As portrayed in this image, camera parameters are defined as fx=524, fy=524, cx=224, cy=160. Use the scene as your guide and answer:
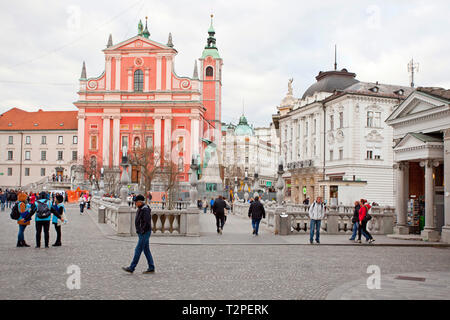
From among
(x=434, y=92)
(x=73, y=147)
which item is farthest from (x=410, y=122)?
(x=73, y=147)

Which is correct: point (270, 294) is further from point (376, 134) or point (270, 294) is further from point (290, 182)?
point (290, 182)

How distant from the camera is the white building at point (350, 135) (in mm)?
54812

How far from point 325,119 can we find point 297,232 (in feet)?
130

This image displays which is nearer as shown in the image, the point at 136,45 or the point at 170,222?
the point at 170,222

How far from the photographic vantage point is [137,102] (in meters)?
76.6

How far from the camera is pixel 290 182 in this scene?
72000mm

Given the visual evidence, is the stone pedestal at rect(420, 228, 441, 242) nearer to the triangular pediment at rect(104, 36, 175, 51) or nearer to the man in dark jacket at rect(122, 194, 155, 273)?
the man in dark jacket at rect(122, 194, 155, 273)

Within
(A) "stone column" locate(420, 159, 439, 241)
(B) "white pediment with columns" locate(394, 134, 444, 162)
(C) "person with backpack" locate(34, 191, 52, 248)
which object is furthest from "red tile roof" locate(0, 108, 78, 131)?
(A) "stone column" locate(420, 159, 439, 241)

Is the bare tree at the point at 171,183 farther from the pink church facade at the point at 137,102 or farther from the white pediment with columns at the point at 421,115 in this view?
the pink church facade at the point at 137,102

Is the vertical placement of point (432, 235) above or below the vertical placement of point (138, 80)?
below

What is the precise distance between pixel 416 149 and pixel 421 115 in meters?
1.43

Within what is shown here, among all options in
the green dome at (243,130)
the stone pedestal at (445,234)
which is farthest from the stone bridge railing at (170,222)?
the green dome at (243,130)

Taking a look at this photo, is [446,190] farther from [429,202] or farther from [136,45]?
[136,45]

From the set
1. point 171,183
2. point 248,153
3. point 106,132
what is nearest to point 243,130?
point 248,153
